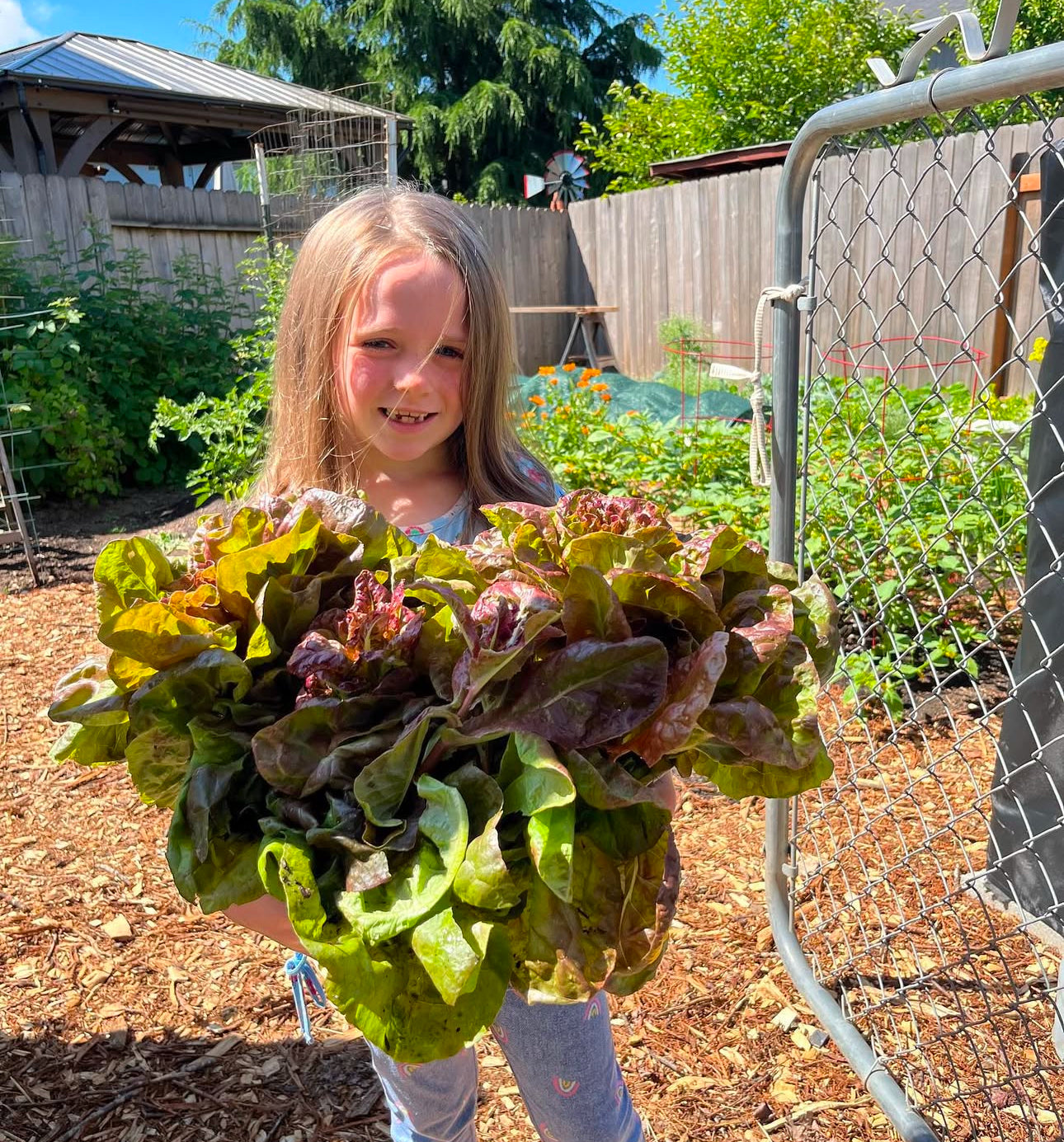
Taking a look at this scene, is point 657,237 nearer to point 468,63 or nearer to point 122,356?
point 122,356

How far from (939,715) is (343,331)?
3.01 m

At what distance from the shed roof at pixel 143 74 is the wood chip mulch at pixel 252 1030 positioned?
30.4 ft

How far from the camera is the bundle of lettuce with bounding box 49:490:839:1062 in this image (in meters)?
0.86

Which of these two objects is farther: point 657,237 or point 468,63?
point 468,63

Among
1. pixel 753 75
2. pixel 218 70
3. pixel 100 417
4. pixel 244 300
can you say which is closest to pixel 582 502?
pixel 100 417

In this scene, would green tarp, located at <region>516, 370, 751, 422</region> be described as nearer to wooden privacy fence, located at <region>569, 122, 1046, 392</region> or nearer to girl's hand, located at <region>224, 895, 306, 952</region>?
wooden privacy fence, located at <region>569, 122, 1046, 392</region>

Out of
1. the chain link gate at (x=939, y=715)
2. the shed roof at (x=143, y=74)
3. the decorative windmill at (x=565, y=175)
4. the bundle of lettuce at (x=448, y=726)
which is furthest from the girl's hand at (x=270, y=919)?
the decorative windmill at (x=565, y=175)

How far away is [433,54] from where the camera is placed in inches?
1093

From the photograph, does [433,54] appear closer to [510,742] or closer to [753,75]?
[753,75]

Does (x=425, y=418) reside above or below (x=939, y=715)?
above

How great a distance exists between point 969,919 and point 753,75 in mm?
17848

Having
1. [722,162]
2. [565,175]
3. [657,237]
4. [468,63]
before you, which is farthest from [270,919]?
[468,63]

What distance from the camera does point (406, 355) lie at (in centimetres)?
169

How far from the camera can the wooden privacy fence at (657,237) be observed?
8.59 m
